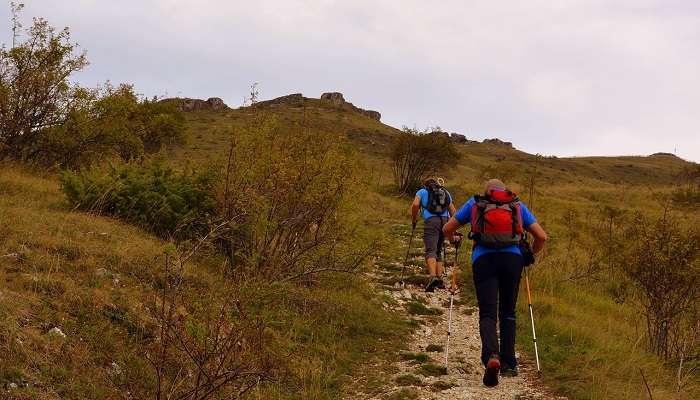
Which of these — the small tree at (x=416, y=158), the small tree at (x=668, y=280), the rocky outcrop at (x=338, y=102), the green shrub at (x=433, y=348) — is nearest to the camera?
the green shrub at (x=433, y=348)

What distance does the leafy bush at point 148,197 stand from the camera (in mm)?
8297

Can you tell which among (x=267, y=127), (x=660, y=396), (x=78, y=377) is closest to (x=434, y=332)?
(x=660, y=396)

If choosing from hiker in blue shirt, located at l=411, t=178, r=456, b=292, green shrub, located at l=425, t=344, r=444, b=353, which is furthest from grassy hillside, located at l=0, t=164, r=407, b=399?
hiker in blue shirt, located at l=411, t=178, r=456, b=292

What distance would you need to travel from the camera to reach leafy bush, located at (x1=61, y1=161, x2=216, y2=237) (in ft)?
27.2

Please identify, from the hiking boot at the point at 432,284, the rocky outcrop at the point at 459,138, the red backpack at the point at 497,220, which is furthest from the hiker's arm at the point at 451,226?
the rocky outcrop at the point at 459,138

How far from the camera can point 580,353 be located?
22.1 ft

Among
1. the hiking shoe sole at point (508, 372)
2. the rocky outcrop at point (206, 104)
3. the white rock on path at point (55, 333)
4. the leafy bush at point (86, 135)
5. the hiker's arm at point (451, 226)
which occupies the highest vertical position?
the rocky outcrop at point (206, 104)

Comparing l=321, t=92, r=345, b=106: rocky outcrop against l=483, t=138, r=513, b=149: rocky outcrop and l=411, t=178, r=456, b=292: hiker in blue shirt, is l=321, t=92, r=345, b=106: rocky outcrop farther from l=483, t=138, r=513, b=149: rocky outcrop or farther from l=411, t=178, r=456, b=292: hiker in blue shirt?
l=411, t=178, r=456, b=292: hiker in blue shirt

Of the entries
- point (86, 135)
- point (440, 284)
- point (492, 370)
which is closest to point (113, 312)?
point (492, 370)

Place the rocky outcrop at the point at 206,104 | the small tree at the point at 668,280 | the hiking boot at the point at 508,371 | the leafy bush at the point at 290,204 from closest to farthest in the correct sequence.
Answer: the hiking boot at the point at 508,371
the leafy bush at the point at 290,204
the small tree at the point at 668,280
the rocky outcrop at the point at 206,104

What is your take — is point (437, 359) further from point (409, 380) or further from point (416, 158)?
point (416, 158)

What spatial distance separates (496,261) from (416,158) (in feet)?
76.5

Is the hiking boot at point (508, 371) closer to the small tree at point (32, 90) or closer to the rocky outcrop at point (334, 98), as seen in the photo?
the small tree at point (32, 90)

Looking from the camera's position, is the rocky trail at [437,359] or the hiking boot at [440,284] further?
the hiking boot at [440,284]
